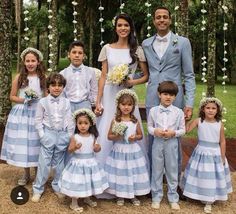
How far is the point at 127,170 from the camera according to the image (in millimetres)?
4281

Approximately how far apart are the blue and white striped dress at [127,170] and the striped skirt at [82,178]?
0.14m

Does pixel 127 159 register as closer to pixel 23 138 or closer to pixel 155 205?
pixel 155 205

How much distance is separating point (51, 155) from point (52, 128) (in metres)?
0.29

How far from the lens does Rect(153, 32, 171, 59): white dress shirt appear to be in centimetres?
437

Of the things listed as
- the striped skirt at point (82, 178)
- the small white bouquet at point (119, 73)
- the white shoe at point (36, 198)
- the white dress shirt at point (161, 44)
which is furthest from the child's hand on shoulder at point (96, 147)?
the white dress shirt at point (161, 44)

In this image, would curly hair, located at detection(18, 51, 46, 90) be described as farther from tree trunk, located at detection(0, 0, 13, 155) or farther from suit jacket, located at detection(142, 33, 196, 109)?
tree trunk, located at detection(0, 0, 13, 155)

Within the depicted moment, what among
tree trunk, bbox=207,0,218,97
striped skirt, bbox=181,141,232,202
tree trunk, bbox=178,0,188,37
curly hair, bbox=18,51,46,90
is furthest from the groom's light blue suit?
tree trunk, bbox=207,0,218,97

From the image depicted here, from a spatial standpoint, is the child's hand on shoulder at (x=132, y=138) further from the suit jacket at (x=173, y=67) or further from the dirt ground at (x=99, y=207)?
the dirt ground at (x=99, y=207)

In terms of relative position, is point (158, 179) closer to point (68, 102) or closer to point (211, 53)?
point (68, 102)

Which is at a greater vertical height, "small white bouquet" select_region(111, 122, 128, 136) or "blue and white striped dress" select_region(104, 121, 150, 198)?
"small white bouquet" select_region(111, 122, 128, 136)

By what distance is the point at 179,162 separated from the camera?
4.48 metres

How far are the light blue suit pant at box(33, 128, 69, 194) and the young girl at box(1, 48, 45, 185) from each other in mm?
226

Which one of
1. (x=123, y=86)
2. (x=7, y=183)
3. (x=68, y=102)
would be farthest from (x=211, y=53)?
(x=7, y=183)

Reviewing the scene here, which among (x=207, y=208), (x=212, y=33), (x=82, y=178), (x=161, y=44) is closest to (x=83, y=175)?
(x=82, y=178)
